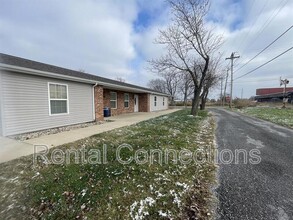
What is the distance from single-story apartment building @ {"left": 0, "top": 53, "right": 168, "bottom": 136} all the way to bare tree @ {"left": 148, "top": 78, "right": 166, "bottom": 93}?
43921mm

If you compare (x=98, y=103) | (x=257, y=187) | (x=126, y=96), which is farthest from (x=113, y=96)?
(x=257, y=187)

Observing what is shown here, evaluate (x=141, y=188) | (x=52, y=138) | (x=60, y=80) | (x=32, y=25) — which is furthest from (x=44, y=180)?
(x=32, y=25)

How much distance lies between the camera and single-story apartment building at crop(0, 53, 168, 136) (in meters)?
5.84

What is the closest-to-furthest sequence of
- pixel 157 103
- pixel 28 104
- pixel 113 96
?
pixel 28 104, pixel 113 96, pixel 157 103

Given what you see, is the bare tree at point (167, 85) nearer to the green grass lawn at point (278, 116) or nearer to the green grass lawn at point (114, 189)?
the green grass lawn at point (278, 116)

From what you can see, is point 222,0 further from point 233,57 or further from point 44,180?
point 233,57

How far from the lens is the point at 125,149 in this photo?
178 inches

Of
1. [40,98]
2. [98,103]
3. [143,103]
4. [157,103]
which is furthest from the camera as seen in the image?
[157,103]

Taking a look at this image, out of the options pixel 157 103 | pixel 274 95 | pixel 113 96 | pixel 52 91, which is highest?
pixel 274 95

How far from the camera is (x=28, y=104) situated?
21.0 feet

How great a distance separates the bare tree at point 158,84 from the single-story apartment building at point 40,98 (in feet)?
144

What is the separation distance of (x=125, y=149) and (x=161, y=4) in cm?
1065

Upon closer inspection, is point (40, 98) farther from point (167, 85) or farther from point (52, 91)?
point (167, 85)

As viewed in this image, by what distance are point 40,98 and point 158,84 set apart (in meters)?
49.5
